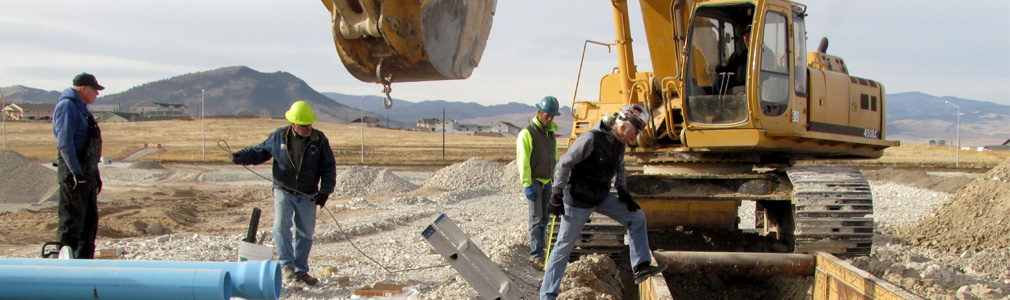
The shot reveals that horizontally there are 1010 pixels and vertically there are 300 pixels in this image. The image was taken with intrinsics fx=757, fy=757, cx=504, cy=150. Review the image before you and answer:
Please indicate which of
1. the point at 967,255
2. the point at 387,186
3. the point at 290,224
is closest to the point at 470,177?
the point at 387,186

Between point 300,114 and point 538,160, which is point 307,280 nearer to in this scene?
point 300,114

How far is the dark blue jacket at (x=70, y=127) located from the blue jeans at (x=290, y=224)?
1.40 meters

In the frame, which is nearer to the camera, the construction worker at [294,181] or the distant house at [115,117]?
the construction worker at [294,181]

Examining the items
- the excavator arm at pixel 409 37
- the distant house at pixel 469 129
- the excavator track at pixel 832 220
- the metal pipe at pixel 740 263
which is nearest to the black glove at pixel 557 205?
the metal pipe at pixel 740 263

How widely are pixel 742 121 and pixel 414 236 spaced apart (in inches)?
191

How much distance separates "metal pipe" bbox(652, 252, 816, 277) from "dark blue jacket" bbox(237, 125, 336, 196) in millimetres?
2749

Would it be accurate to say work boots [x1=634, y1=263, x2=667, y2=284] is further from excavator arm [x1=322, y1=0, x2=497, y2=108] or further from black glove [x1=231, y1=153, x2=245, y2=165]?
black glove [x1=231, y1=153, x2=245, y2=165]

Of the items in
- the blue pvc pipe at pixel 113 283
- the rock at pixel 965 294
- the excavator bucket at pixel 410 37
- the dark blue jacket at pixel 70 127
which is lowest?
the rock at pixel 965 294

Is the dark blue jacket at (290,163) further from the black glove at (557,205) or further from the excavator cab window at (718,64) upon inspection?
the excavator cab window at (718,64)

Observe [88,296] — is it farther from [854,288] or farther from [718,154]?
[718,154]

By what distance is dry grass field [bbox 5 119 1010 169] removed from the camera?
5062 cm

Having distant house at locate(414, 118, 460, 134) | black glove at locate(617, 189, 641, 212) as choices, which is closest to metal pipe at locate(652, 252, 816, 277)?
black glove at locate(617, 189, 641, 212)

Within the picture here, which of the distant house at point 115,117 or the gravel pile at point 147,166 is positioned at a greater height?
the distant house at point 115,117

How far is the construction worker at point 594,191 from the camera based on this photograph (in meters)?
5.24
